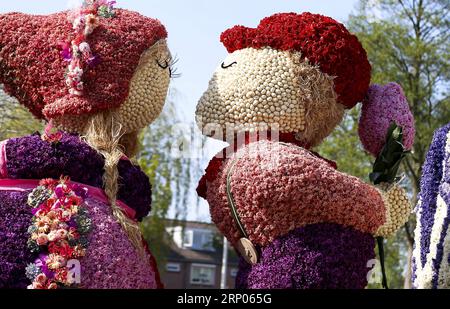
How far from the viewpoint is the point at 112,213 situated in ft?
12.6

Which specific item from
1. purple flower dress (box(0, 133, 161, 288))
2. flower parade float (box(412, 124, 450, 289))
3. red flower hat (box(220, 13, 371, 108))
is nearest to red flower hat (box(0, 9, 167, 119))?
purple flower dress (box(0, 133, 161, 288))

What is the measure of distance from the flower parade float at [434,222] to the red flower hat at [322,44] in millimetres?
548

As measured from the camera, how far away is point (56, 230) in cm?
367

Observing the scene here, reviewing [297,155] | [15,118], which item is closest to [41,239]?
[297,155]

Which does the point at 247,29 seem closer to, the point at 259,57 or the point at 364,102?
the point at 259,57

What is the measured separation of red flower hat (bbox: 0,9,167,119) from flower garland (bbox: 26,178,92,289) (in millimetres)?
487

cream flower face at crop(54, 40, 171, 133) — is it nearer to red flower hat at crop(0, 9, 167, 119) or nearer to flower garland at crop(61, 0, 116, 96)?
red flower hat at crop(0, 9, 167, 119)

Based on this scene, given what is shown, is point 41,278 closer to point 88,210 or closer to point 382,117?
point 88,210

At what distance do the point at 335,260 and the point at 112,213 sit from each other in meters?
1.13

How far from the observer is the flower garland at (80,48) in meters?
4.01

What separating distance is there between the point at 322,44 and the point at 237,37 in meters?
0.50

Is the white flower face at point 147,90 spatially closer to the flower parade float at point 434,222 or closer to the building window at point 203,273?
the flower parade float at point 434,222

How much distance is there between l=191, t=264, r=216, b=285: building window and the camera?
27.9m
